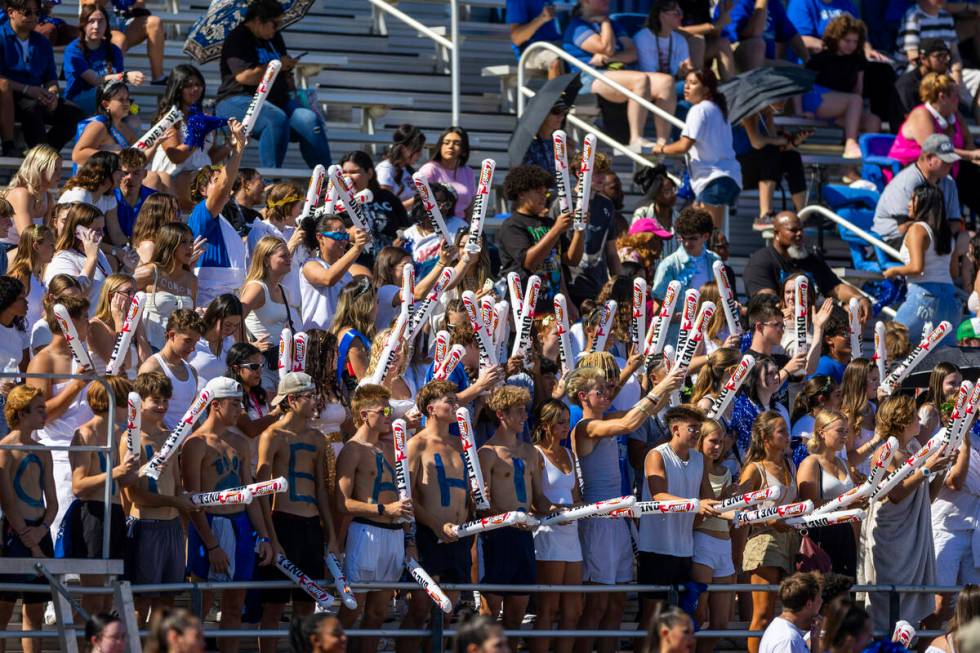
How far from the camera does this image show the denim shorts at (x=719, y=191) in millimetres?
14328

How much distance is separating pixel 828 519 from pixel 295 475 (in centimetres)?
285

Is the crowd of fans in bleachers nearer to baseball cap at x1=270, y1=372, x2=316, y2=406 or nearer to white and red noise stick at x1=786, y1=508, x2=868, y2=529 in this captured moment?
baseball cap at x1=270, y1=372, x2=316, y2=406

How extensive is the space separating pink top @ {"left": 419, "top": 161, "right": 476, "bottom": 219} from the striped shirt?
18.9 ft

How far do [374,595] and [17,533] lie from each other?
1.83 m

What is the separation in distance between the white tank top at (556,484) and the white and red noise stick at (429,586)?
919 mm

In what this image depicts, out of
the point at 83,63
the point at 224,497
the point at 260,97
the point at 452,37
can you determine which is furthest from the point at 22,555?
the point at 452,37

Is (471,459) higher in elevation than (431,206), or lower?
lower

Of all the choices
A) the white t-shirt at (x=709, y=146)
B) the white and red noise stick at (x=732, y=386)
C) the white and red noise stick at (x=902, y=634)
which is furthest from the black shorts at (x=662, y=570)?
the white t-shirt at (x=709, y=146)

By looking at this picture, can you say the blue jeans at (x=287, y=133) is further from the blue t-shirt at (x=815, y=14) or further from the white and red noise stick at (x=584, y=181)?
the blue t-shirt at (x=815, y=14)

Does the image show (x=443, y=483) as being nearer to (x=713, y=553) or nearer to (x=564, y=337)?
(x=564, y=337)

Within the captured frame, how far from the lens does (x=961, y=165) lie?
52.0ft

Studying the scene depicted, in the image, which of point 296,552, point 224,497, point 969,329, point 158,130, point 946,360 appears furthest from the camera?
point 969,329

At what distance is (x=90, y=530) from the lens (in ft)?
31.0

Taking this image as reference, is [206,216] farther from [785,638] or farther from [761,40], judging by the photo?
[761,40]
